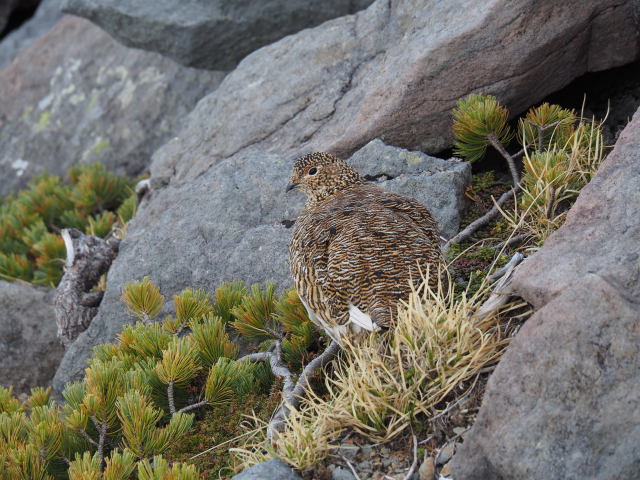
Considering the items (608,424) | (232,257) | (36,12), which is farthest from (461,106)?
(36,12)

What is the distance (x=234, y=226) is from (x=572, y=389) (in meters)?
3.05

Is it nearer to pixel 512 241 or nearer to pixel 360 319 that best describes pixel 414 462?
pixel 360 319

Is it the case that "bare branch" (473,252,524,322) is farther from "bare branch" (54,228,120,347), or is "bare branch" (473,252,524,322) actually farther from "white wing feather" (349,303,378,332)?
"bare branch" (54,228,120,347)

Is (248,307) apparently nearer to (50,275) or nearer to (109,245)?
(109,245)

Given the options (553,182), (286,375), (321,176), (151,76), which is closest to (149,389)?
(286,375)

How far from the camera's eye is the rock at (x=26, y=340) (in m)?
6.35

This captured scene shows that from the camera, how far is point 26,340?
6.40 meters

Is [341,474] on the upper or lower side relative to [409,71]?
lower

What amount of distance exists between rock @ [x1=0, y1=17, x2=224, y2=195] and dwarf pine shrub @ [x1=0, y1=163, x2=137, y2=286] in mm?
948

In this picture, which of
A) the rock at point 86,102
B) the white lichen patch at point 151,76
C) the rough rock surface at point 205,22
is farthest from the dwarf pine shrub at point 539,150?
the white lichen patch at point 151,76

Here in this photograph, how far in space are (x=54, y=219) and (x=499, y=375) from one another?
19.8ft

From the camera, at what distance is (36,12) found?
1323cm

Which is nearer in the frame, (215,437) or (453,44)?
(215,437)

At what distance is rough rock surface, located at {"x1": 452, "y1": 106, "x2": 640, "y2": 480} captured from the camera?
281 centimetres
